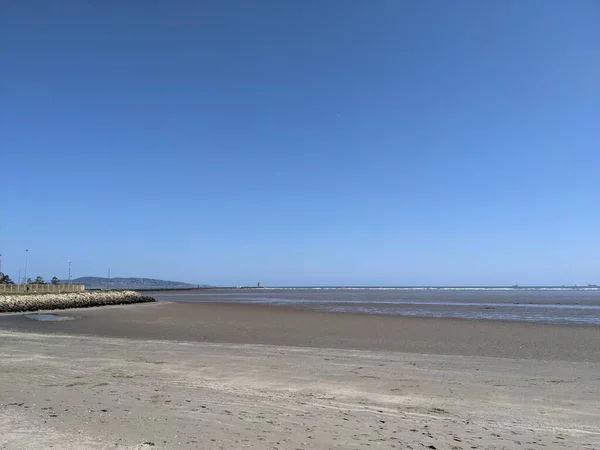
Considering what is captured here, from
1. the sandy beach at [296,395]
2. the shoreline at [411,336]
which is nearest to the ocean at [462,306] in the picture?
the shoreline at [411,336]

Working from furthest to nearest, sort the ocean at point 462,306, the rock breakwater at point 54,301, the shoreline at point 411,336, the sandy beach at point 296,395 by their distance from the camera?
the rock breakwater at point 54,301
the ocean at point 462,306
the shoreline at point 411,336
the sandy beach at point 296,395

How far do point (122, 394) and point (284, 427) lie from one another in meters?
3.71

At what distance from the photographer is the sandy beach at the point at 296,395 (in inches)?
248

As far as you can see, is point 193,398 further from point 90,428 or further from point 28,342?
point 28,342

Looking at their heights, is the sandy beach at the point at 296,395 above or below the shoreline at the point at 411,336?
above

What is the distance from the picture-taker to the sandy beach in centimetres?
629

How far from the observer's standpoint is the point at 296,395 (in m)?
8.90

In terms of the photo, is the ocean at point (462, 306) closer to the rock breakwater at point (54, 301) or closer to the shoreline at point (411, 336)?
the shoreline at point (411, 336)

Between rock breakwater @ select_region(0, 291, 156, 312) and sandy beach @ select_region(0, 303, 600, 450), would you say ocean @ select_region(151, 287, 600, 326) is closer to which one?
rock breakwater @ select_region(0, 291, 156, 312)

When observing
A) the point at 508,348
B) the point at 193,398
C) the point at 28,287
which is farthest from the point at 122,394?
the point at 28,287

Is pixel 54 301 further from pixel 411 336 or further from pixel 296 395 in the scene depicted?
pixel 296 395

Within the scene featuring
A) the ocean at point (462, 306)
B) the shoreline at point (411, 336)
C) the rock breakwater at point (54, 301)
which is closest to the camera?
the shoreline at point (411, 336)

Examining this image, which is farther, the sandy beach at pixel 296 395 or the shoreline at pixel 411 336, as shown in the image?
the shoreline at pixel 411 336

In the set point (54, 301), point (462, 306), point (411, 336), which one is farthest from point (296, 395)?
point (54, 301)
